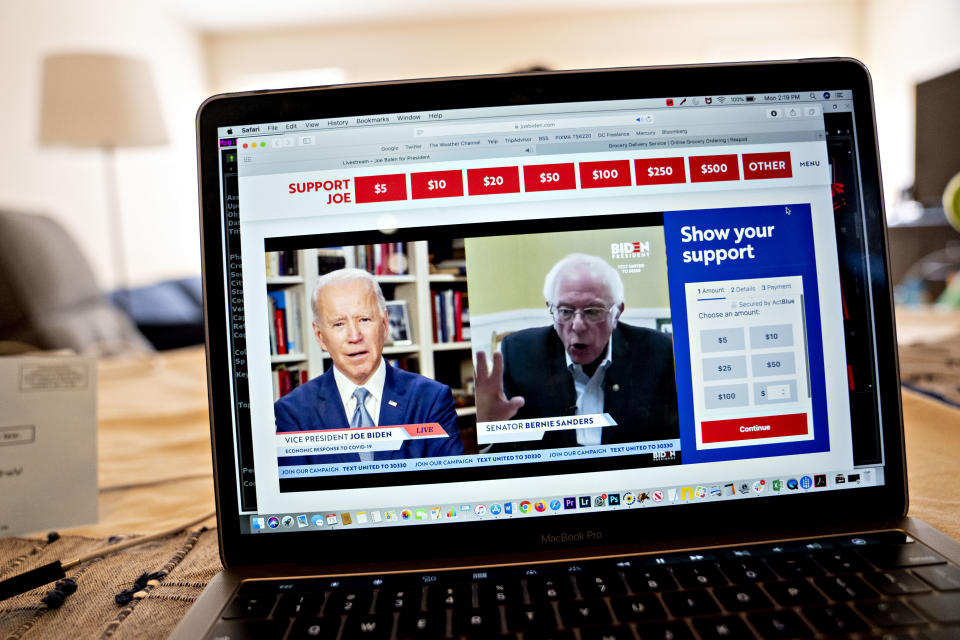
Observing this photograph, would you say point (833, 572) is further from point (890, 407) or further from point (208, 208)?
point (208, 208)

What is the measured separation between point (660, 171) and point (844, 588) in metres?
0.30

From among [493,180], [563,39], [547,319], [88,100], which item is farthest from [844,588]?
[563,39]

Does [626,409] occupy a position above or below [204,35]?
below

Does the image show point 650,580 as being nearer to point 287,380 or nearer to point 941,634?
point 941,634

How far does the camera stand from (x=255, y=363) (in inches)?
17.2

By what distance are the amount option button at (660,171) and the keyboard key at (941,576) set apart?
0.30 meters

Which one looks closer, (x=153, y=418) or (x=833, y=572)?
(x=833, y=572)

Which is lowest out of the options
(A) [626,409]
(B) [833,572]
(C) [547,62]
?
(B) [833,572]

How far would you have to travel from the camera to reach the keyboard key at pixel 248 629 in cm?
35

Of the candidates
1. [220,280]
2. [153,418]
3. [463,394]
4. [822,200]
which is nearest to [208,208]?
[220,280]

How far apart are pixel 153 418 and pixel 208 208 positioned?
68cm

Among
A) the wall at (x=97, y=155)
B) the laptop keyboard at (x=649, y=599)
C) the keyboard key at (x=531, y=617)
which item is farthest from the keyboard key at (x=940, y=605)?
the wall at (x=97, y=155)

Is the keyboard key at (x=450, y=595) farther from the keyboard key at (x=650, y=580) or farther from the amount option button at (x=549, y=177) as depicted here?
the amount option button at (x=549, y=177)

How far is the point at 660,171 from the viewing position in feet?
1.48
